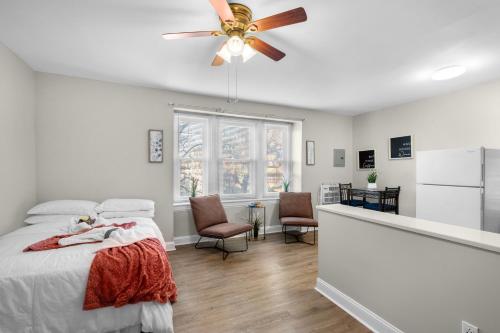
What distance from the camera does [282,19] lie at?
1.58m

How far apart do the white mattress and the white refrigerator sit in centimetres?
353

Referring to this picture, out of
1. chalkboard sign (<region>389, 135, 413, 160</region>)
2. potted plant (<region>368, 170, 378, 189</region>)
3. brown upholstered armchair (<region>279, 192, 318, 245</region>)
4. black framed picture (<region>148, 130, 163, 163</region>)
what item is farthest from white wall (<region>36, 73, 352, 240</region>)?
chalkboard sign (<region>389, 135, 413, 160</region>)

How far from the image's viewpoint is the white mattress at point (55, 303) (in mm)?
1500

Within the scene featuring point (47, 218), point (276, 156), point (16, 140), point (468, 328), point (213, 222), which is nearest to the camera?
point (468, 328)

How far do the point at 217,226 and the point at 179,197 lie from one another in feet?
3.02

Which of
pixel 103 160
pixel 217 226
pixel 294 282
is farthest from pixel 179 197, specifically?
pixel 294 282

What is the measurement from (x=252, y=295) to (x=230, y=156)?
8.70 ft

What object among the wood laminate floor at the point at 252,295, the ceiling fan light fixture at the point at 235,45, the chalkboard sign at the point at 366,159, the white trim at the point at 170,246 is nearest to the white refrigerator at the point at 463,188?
the chalkboard sign at the point at 366,159

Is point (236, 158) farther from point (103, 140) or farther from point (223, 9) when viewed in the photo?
point (223, 9)

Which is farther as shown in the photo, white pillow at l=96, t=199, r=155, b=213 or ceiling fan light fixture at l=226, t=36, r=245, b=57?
white pillow at l=96, t=199, r=155, b=213

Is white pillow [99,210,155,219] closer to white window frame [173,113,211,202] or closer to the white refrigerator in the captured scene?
white window frame [173,113,211,202]

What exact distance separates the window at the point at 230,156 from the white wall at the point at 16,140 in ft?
6.16

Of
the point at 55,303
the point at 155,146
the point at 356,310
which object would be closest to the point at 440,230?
the point at 356,310

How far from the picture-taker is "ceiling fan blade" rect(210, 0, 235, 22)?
1.46 meters
